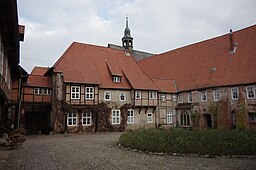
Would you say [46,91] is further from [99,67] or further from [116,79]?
[116,79]

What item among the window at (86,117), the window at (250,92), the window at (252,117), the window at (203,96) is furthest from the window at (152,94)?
the window at (252,117)

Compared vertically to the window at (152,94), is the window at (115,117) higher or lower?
lower

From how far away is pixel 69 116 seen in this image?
23750mm

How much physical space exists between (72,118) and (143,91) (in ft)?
29.5

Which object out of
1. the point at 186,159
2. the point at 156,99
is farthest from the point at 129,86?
the point at 186,159

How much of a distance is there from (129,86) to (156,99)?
3.86 metres

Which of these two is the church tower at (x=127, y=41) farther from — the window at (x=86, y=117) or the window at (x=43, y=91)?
the window at (x=43, y=91)

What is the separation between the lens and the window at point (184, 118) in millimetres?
29016

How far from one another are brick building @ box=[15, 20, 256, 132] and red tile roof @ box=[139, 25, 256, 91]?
0.11 m

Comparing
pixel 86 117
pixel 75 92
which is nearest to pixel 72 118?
pixel 86 117

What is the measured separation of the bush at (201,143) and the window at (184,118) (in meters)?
17.1

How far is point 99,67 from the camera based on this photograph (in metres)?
28.1

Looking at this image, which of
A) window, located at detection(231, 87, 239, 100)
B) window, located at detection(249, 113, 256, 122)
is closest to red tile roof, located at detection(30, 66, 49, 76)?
window, located at detection(231, 87, 239, 100)

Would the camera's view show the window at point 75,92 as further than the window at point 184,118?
No
